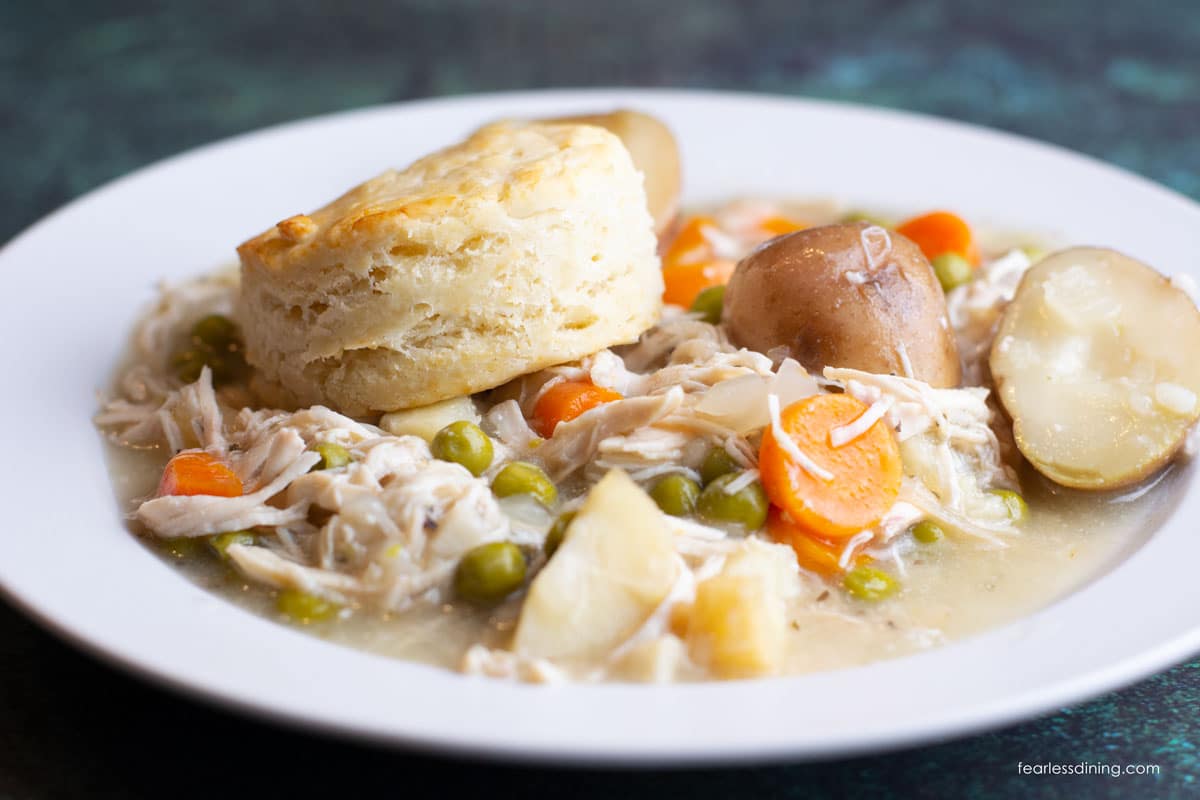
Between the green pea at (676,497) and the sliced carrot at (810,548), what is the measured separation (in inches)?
10.9

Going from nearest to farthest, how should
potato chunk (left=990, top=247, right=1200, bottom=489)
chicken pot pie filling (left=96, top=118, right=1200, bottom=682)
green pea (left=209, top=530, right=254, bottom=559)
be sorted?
chicken pot pie filling (left=96, top=118, right=1200, bottom=682) → green pea (left=209, top=530, right=254, bottom=559) → potato chunk (left=990, top=247, right=1200, bottom=489)

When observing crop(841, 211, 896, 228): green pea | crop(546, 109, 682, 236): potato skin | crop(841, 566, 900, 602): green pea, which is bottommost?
crop(841, 566, 900, 602): green pea

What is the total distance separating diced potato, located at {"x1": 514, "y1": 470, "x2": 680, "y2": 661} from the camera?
11.9 feet

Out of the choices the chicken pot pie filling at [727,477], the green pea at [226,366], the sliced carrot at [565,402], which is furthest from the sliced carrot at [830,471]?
the green pea at [226,366]

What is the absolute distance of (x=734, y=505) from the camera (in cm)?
415

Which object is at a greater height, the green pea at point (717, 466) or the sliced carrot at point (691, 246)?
the green pea at point (717, 466)

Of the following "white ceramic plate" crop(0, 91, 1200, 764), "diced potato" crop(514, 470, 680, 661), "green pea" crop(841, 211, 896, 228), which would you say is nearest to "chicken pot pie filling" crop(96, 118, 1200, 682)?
"diced potato" crop(514, 470, 680, 661)

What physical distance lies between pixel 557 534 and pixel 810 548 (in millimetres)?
843

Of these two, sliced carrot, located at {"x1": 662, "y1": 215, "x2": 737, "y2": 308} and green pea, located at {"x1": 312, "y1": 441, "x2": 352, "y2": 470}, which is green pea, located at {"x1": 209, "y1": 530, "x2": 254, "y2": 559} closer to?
green pea, located at {"x1": 312, "y1": 441, "x2": 352, "y2": 470}

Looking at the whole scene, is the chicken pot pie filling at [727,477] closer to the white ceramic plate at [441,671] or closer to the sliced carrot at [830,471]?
the sliced carrot at [830,471]

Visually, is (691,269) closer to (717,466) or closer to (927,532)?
(717,466)

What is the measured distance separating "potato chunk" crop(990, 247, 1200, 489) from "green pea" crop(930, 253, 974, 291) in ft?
1.95

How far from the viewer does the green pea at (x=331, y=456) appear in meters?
4.27

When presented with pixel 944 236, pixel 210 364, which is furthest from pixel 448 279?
pixel 944 236
